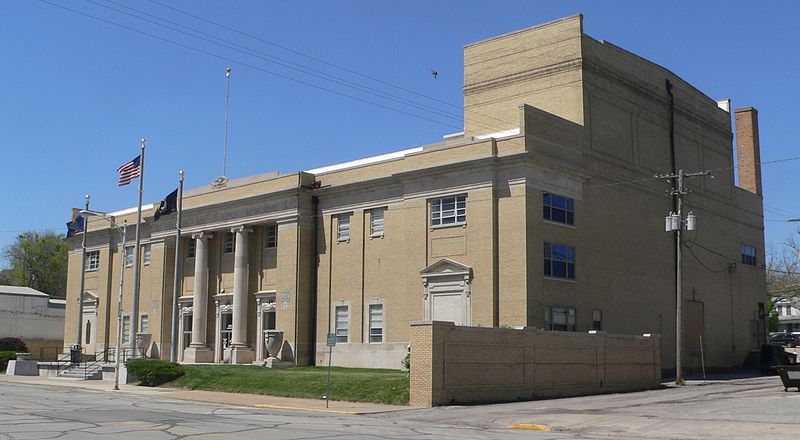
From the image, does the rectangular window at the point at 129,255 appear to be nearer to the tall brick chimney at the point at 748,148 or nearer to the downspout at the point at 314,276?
the downspout at the point at 314,276

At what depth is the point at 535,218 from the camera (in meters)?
38.4

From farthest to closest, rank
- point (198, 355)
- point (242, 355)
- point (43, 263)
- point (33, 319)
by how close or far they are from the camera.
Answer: point (43, 263)
point (33, 319)
point (198, 355)
point (242, 355)

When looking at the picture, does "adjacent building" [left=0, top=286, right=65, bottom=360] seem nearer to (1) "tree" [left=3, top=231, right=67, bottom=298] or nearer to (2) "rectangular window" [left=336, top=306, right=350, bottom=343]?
(1) "tree" [left=3, top=231, right=67, bottom=298]

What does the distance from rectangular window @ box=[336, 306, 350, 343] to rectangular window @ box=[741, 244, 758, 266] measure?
88.4ft

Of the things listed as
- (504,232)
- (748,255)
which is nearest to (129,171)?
(504,232)

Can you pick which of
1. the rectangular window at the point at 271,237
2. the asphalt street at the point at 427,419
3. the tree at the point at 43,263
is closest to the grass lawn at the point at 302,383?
the asphalt street at the point at 427,419

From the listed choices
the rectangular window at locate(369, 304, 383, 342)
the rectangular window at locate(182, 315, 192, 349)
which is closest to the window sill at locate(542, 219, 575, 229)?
the rectangular window at locate(369, 304, 383, 342)

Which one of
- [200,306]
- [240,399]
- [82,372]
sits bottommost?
[240,399]

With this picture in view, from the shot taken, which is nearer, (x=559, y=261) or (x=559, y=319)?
(x=559, y=319)

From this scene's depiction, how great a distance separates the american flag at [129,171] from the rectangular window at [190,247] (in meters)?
9.16

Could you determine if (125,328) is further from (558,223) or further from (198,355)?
(558,223)

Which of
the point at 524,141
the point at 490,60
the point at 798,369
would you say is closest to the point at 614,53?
the point at 490,60

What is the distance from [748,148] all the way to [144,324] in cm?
4196

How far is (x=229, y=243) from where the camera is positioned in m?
52.8
